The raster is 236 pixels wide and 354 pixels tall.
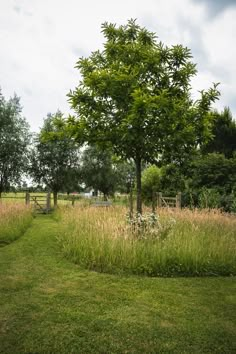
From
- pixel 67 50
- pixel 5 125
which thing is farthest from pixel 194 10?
pixel 5 125

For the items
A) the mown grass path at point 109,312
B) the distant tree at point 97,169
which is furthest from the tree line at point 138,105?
the distant tree at point 97,169

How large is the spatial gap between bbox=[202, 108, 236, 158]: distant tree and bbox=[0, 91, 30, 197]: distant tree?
45.4ft

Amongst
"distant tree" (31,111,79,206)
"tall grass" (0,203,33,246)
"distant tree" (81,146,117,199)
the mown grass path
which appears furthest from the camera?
"distant tree" (81,146,117,199)

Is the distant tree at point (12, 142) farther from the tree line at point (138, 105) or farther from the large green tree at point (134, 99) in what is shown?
the large green tree at point (134, 99)

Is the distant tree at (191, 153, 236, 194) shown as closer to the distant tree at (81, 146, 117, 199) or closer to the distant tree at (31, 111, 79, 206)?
the distant tree at (31, 111, 79, 206)

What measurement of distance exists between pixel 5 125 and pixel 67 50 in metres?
8.87

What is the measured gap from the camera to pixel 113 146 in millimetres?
8547

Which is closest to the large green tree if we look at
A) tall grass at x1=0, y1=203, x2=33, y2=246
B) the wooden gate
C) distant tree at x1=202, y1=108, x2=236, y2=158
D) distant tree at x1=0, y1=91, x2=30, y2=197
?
tall grass at x1=0, y1=203, x2=33, y2=246

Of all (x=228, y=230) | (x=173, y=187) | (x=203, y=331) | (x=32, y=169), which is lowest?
(x=203, y=331)

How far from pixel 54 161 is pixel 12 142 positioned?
8.11m

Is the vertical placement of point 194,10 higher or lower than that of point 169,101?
higher

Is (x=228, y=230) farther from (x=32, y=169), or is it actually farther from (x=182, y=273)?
(x=32, y=169)

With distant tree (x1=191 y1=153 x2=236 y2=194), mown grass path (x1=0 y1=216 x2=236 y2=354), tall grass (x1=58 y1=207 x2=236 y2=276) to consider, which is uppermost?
distant tree (x1=191 y1=153 x2=236 y2=194)

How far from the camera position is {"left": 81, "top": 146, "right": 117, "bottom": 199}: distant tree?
29.9 meters
